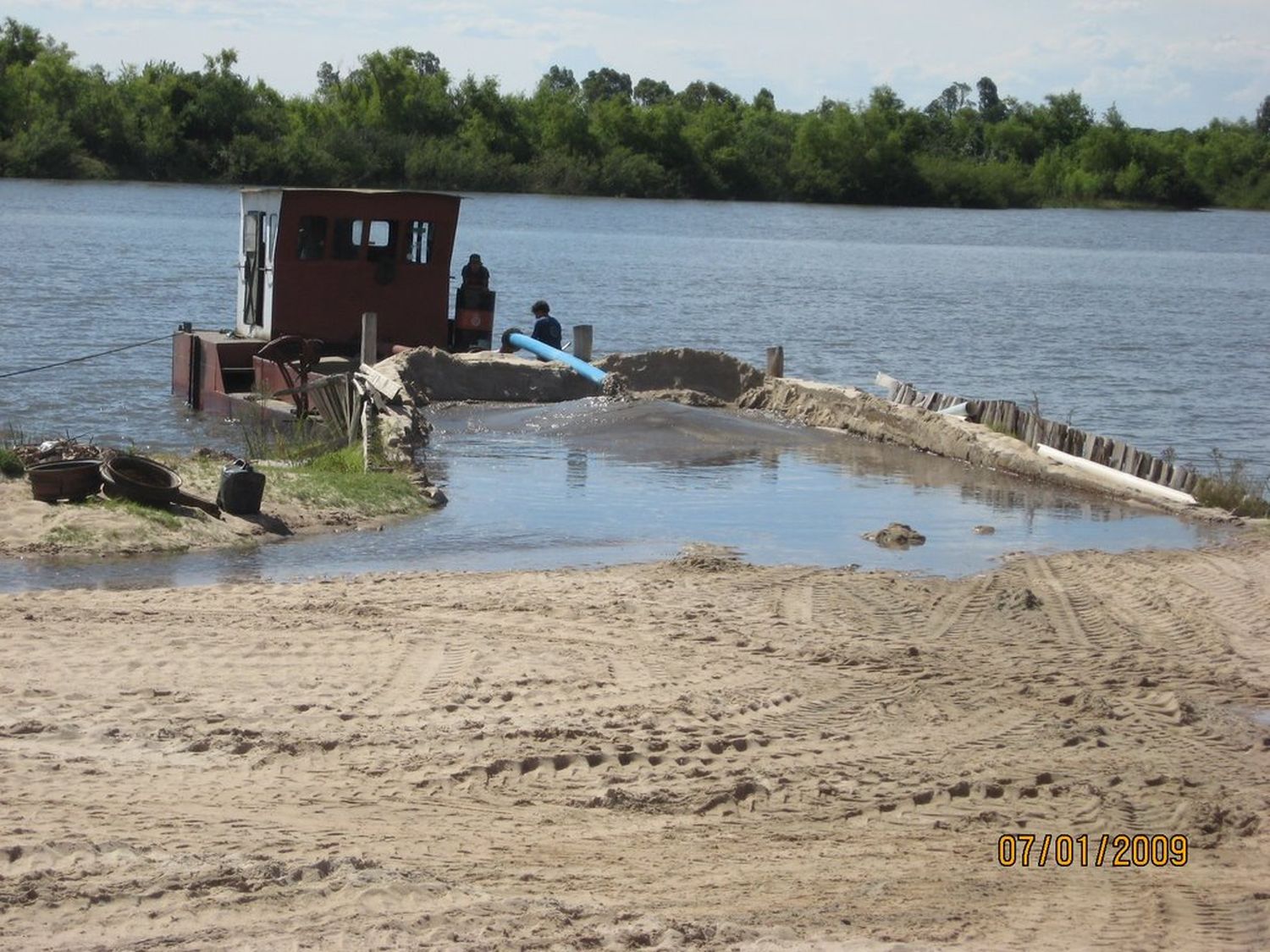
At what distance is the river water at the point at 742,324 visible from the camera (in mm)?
15750

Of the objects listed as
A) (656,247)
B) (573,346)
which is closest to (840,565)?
(573,346)

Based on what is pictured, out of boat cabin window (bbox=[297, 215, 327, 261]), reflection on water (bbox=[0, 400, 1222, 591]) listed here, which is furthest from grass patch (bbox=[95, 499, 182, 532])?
boat cabin window (bbox=[297, 215, 327, 261])

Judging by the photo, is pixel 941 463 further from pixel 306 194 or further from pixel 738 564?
pixel 306 194

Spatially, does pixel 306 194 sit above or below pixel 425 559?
above

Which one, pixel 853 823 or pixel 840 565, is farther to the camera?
pixel 840 565

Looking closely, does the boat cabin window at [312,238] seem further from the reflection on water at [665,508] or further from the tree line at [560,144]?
the tree line at [560,144]

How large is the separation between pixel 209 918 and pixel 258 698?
2708 millimetres

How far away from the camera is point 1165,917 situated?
612 cm

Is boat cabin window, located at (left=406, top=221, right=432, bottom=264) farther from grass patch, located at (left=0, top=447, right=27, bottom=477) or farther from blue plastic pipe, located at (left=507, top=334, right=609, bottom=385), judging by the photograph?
grass patch, located at (left=0, top=447, right=27, bottom=477)

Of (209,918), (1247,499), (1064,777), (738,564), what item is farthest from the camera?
(1247,499)

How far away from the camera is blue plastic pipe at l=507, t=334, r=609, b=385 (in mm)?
21547

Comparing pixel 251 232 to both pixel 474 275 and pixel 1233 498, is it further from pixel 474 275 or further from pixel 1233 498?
pixel 1233 498

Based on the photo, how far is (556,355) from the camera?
2269 cm
